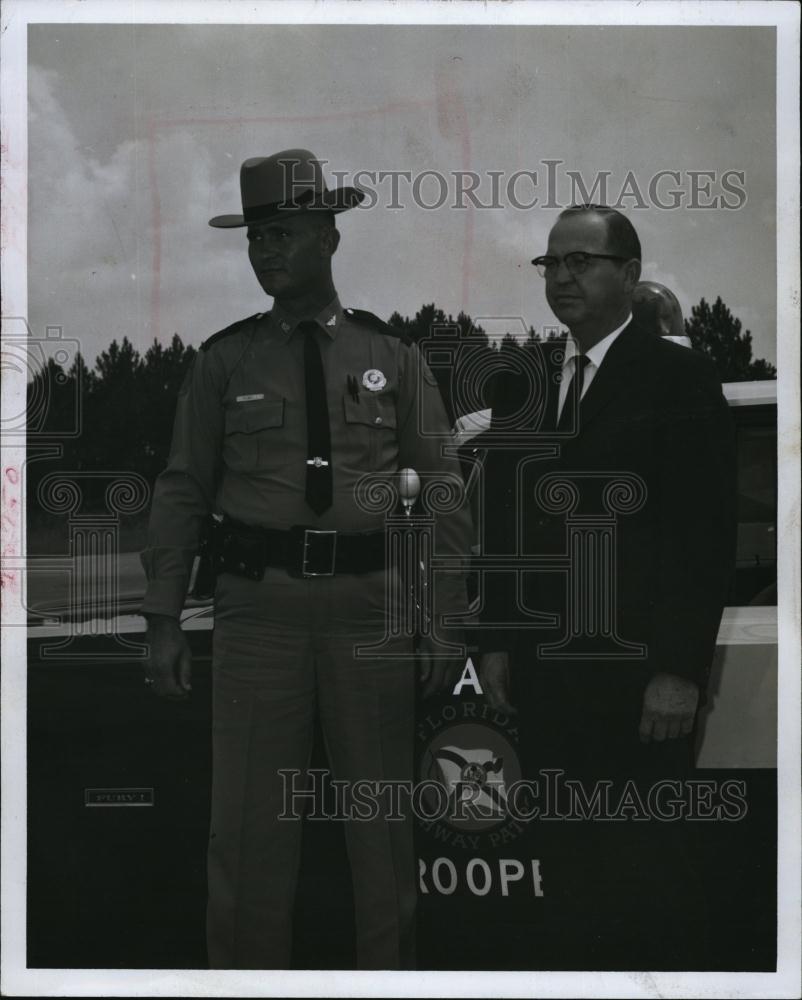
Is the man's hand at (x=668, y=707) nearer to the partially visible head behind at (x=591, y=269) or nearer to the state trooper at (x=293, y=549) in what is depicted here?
the state trooper at (x=293, y=549)

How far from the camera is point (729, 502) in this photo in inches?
140

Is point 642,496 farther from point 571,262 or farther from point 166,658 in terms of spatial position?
point 166,658

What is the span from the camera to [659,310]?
355 centimetres

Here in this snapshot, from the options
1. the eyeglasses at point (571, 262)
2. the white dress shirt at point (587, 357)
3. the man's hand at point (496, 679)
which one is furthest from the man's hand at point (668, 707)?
the eyeglasses at point (571, 262)

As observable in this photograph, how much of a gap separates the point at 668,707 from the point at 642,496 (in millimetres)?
573

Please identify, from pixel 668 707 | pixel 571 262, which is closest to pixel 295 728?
pixel 668 707

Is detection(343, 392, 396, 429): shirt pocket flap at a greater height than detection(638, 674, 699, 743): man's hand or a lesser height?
greater

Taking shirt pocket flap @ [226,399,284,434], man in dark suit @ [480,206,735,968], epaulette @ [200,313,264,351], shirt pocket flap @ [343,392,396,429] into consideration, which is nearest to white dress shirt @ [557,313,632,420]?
man in dark suit @ [480,206,735,968]

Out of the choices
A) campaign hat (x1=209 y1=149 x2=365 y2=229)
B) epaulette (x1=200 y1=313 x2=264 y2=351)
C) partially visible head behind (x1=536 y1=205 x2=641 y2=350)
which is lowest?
epaulette (x1=200 y1=313 x2=264 y2=351)

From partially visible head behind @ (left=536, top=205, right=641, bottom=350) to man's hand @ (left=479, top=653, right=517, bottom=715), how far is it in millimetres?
876

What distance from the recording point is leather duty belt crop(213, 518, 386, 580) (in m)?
3.55

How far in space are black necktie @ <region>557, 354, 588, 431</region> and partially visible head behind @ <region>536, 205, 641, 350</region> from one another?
0.05m

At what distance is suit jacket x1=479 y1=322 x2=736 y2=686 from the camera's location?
11.6 feet

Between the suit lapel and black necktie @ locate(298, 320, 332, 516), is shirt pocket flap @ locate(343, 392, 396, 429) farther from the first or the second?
the suit lapel
